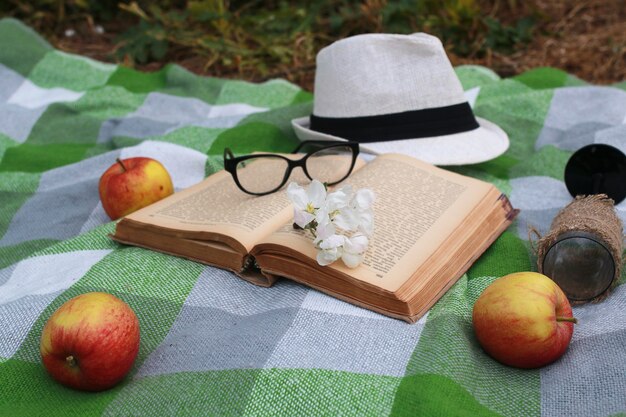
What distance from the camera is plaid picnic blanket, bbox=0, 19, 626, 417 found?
1.08m

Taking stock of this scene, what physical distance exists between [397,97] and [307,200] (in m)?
0.73

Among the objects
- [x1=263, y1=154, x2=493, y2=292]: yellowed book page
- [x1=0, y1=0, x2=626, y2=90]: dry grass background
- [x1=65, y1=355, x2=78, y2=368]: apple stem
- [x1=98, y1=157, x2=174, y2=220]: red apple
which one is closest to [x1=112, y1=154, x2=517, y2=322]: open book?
[x1=263, y1=154, x2=493, y2=292]: yellowed book page

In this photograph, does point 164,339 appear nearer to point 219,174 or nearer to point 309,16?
point 219,174

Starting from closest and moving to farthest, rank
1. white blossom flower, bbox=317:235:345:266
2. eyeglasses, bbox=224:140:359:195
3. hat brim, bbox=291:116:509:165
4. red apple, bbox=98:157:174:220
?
1. white blossom flower, bbox=317:235:345:266
2. eyeglasses, bbox=224:140:359:195
3. red apple, bbox=98:157:174:220
4. hat brim, bbox=291:116:509:165

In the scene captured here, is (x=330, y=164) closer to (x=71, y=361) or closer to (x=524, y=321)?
(x=524, y=321)

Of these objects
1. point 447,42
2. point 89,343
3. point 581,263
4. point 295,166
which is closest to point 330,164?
point 295,166

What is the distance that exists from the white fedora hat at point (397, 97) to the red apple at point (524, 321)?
733 millimetres

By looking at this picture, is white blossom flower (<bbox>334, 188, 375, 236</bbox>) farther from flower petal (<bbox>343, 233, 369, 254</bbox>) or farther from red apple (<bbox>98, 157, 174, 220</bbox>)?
red apple (<bbox>98, 157, 174, 220</bbox>)

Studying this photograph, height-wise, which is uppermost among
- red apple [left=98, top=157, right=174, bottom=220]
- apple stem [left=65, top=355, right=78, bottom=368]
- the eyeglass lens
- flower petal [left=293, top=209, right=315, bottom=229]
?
flower petal [left=293, top=209, right=315, bottom=229]

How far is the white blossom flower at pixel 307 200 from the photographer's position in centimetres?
123

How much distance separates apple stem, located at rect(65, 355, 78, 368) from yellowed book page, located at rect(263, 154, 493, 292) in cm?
38

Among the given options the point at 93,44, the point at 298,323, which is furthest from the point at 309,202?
the point at 93,44

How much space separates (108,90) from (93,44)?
115 centimetres

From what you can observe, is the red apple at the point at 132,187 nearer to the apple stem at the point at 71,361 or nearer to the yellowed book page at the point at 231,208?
the yellowed book page at the point at 231,208
